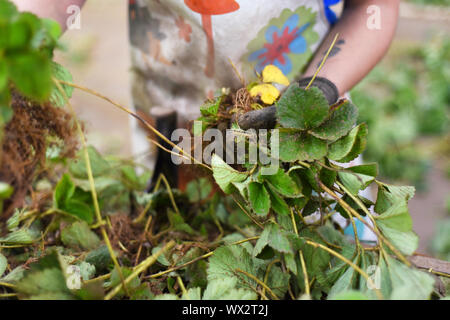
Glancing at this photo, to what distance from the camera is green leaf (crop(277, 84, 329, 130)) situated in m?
0.36

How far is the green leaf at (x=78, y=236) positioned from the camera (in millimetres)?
448

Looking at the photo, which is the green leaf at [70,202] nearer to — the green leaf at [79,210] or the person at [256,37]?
the green leaf at [79,210]

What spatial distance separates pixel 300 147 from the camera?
37 centimetres

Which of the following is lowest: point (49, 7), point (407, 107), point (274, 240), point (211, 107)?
point (407, 107)

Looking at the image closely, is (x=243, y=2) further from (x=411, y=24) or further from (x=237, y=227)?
(x=411, y=24)

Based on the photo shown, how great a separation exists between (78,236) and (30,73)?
253 mm

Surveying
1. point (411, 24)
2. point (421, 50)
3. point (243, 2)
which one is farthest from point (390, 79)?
point (243, 2)

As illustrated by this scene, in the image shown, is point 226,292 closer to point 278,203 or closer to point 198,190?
point 278,203

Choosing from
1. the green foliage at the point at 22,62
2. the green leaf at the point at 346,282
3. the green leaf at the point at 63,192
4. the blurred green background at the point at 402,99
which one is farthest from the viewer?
the blurred green background at the point at 402,99

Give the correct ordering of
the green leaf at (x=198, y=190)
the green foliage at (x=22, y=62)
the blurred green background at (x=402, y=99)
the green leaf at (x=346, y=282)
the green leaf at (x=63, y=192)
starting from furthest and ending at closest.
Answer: the blurred green background at (x=402, y=99) < the green leaf at (x=198, y=190) < the green leaf at (x=63, y=192) < the green leaf at (x=346, y=282) < the green foliage at (x=22, y=62)

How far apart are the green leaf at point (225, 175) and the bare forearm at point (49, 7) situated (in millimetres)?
322

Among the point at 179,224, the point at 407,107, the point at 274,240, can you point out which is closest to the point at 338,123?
the point at 274,240

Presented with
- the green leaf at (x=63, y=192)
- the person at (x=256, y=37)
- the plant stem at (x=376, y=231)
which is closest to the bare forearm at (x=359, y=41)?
the person at (x=256, y=37)
